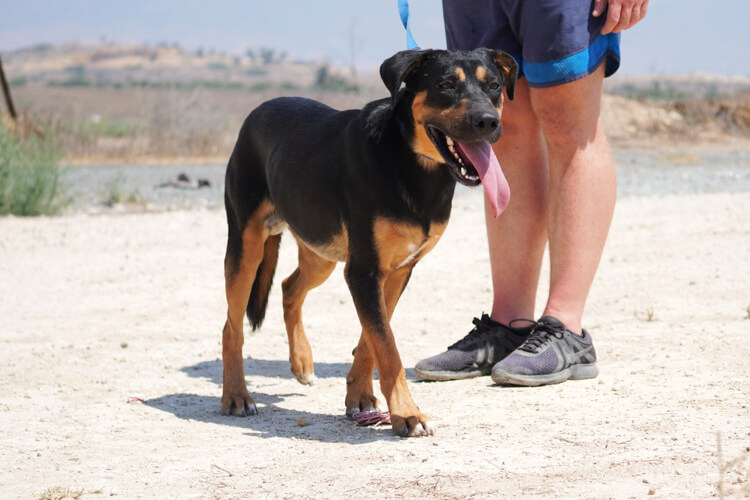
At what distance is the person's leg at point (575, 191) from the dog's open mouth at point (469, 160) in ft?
2.88

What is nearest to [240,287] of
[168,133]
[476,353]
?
[476,353]

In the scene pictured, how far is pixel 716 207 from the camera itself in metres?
9.61

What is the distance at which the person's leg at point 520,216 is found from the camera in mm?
4879

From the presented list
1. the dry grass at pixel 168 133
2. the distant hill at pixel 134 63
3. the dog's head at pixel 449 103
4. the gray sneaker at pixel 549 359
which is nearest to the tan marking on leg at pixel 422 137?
the dog's head at pixel 449 103

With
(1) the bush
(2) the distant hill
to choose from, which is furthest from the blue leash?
(2) the distant hill

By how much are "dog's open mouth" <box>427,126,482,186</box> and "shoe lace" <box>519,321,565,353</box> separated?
1061mm

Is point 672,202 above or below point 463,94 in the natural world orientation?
below

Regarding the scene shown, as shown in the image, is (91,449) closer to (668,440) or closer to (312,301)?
(668,440)

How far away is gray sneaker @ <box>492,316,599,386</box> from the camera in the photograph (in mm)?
4492

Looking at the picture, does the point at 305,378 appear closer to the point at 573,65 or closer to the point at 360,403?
the point at 360,403

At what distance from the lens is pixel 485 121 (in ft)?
12.1

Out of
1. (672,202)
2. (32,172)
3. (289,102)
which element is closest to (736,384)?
→ (289,102)

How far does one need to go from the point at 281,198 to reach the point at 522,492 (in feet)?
6.45

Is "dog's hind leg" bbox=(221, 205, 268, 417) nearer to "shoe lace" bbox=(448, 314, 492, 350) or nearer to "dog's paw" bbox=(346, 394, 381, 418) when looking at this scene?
"dog's paw" bbox=(346, 394, 381, 418)
